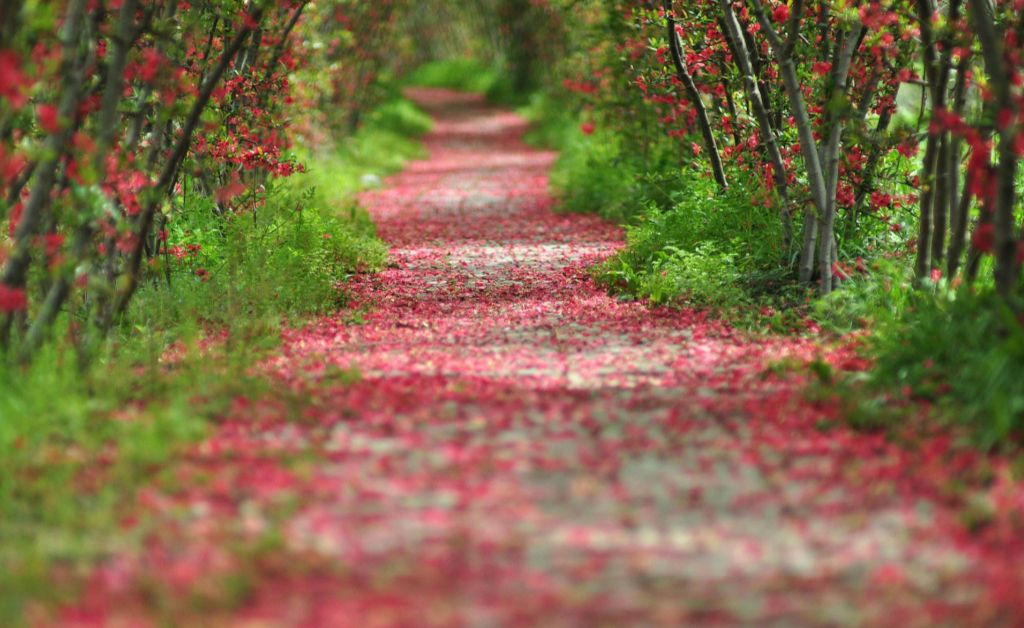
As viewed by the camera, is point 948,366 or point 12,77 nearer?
point 12,77

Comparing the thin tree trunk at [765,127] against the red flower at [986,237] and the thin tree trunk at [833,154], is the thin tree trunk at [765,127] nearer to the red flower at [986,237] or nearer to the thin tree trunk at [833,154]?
the thin tree trunk at [833,154]

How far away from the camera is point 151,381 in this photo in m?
6.23

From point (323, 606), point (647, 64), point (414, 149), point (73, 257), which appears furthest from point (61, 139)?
point (414, 149)

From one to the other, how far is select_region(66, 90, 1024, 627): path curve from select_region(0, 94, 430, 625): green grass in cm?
21

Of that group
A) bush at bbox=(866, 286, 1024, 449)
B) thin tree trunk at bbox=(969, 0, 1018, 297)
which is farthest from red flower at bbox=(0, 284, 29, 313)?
thin tree trunk at bbox=(969, 0, 1018, 297)

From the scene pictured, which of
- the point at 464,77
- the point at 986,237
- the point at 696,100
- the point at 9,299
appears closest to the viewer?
the point at 9,299

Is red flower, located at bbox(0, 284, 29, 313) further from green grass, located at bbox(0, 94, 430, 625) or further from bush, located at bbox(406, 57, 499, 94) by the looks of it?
bush, located at bbox(406, 57, 499, 94)

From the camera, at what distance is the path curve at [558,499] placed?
3.77m

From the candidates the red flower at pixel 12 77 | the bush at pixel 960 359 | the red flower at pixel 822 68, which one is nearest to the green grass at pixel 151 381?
the red flower at pixel 12 77

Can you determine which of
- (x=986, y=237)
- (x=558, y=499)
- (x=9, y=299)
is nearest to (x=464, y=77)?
(x=986, y=237)

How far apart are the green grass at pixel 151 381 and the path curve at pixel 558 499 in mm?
215

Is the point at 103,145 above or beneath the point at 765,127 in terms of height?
above

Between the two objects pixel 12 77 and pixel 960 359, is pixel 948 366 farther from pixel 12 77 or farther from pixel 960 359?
pixel 12 77

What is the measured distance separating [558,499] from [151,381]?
8.93 ft
